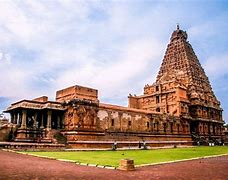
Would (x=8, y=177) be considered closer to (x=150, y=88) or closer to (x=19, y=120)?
(x=19, y=120)

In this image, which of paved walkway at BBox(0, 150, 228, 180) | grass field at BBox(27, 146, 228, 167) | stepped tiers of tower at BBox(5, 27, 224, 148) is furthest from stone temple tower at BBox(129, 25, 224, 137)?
paved walkway at BBox(0, 150, 228, 180)

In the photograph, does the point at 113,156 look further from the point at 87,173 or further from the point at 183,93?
the point at 183,93

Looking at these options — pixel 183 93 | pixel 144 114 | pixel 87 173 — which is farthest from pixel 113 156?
pixel 183 93

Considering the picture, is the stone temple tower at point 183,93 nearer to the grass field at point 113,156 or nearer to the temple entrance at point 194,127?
the temple entrance at point 194,127

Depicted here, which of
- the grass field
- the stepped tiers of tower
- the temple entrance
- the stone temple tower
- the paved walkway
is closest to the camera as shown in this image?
the paved walkway

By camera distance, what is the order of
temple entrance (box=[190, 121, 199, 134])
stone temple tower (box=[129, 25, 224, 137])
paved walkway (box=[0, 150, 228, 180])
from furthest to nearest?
temple entrance (box=[190, 121, 199, 134]), stone temple tower (box=[129, 25, 224, 137]), paved walkway (box=[0, 150, 228, 180])

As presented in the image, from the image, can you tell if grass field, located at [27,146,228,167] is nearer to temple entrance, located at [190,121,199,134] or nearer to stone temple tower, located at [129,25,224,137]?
stone temple tower, located at [129,25,224,137]

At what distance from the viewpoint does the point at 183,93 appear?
193 feet

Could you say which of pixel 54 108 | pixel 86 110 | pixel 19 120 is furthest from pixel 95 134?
pixel 19 120

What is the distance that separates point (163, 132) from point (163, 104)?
9.03 meters

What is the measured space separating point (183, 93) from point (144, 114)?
1520cm

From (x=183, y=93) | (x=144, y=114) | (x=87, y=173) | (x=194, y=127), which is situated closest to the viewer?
(x=87, y=173)

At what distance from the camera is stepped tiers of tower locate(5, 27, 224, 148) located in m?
36.5

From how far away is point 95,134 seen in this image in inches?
1502
